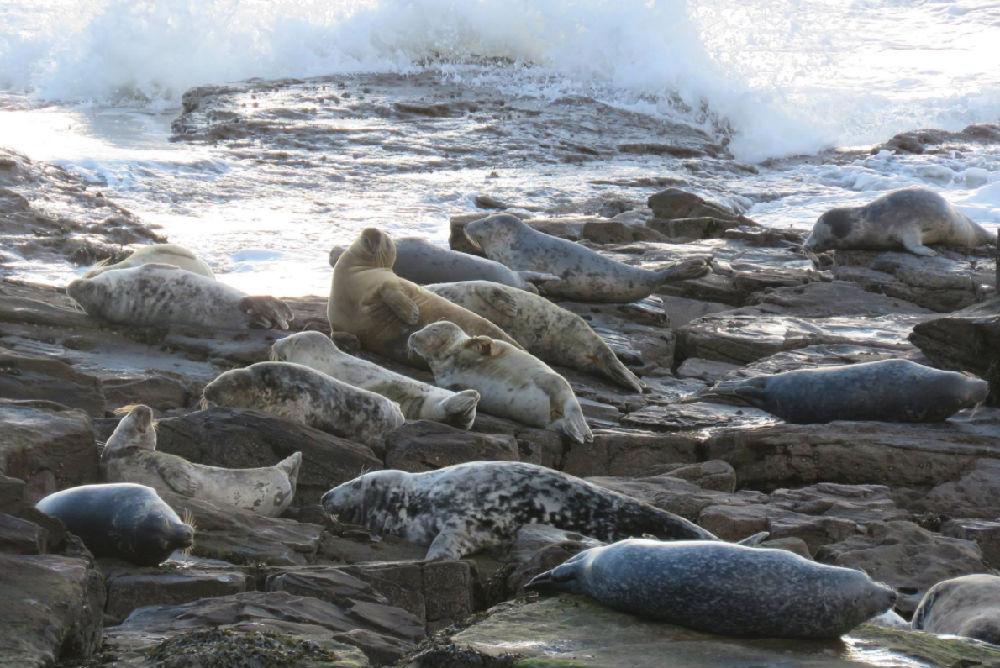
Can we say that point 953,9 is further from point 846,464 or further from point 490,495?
point 490,495

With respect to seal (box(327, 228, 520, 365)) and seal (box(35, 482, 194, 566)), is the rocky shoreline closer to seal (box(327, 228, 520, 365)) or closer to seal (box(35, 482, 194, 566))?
seal (box(35, 482, 194, 566))

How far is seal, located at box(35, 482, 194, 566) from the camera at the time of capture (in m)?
4.83

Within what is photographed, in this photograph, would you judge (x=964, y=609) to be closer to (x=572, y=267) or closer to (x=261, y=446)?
(x=261, y=446)

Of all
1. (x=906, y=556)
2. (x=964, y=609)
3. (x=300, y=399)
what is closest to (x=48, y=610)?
(x=964, y=609)

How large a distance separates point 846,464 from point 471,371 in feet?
7.38


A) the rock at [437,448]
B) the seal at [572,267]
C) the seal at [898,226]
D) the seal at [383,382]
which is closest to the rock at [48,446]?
the rock at [437,448]

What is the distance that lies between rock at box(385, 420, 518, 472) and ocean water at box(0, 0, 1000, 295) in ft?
19.1

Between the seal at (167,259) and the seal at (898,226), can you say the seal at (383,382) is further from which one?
the seal at (898,226)

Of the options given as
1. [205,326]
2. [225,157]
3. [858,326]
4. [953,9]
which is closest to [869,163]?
[225,157]

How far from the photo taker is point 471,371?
333 inches

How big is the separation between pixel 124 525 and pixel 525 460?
10.2 ft

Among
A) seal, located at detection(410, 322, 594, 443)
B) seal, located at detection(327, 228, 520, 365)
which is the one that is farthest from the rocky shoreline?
seal, located at detection(327, 228, 520, 365)

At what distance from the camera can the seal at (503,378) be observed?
26.9ft

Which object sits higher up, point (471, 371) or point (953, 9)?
point (953, 9)
